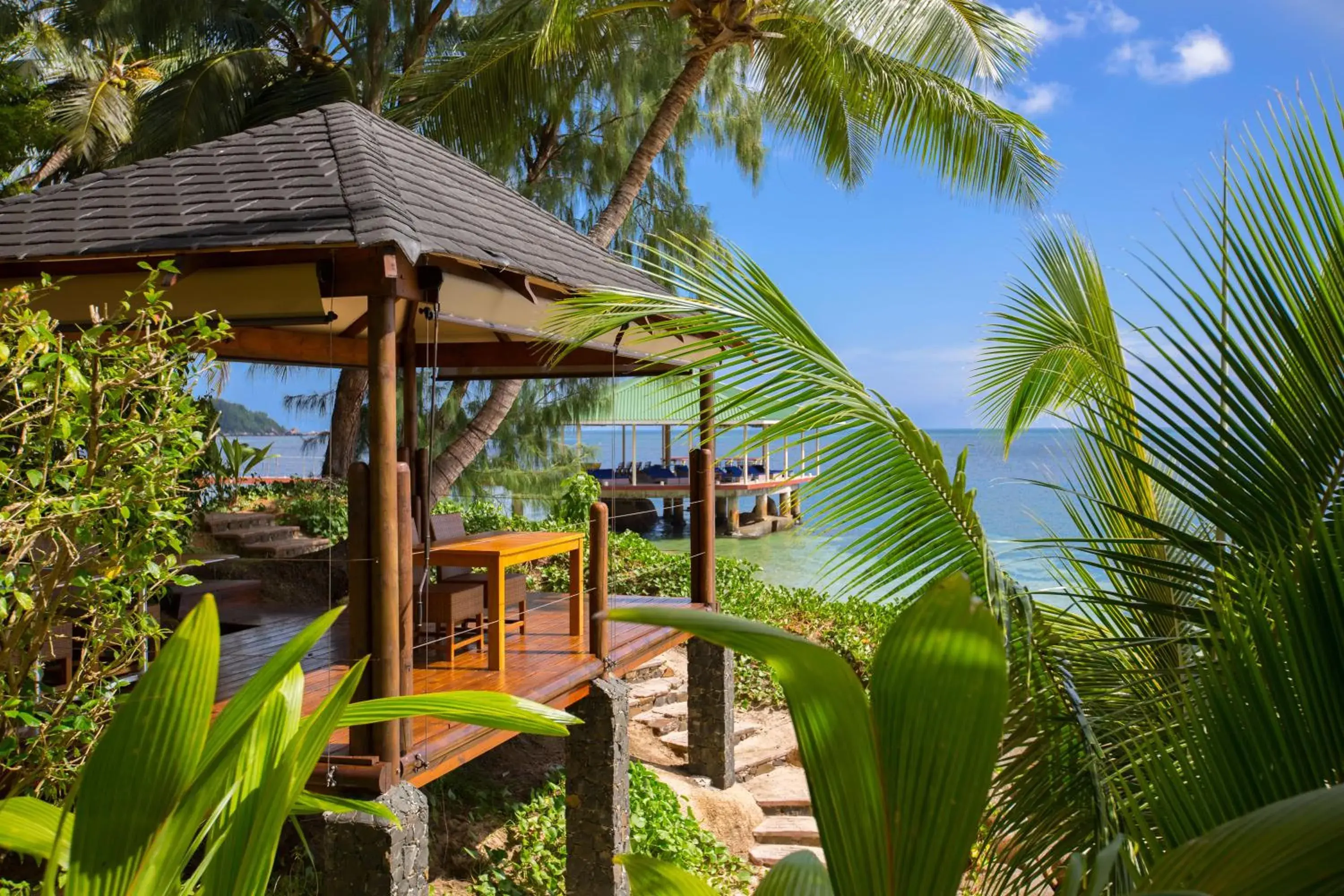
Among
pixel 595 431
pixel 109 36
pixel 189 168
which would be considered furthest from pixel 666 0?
pixel 595 431

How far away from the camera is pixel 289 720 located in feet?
5.34

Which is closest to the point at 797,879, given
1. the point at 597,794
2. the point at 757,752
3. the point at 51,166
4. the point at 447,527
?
the point at 597,794

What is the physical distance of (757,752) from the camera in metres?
10.0

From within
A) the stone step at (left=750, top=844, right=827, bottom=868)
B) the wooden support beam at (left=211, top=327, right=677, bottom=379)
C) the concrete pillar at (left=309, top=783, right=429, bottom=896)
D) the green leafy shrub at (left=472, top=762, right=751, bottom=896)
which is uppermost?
the wooden support beam at (left=211, top=327, right=677, bottom=379)

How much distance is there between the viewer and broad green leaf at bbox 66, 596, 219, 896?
1291mm

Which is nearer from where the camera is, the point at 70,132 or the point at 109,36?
the point at 109,36

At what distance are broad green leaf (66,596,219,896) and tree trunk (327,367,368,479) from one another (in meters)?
13.5

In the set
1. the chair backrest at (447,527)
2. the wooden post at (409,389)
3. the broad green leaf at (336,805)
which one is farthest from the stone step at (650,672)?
the broad green leaf at (336,805)

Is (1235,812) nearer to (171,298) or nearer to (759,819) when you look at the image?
(171,298)

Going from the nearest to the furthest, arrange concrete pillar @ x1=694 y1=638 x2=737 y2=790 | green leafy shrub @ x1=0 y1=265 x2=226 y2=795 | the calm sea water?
green leafy shrub @ x1=0 y1=265 x2=226 y2=795
the calm sea water
concrete pillar @ x1=694 y1=638 x2=737 y2=790

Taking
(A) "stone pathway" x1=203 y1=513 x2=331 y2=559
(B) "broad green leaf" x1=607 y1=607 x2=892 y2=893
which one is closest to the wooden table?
(B) "broad green leaf" x1=607 y1=607 x2=892 y2=893

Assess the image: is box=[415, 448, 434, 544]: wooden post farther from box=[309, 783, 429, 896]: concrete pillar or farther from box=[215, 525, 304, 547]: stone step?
box=[215, 525, 304, 547]: stone step

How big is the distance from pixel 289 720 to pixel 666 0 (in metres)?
11.9

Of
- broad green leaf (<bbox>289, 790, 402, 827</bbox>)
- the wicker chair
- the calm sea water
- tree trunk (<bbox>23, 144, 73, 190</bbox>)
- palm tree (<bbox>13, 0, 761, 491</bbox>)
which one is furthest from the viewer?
tree trunk (<bbox>23, 144, 73, 190</bbox>)
